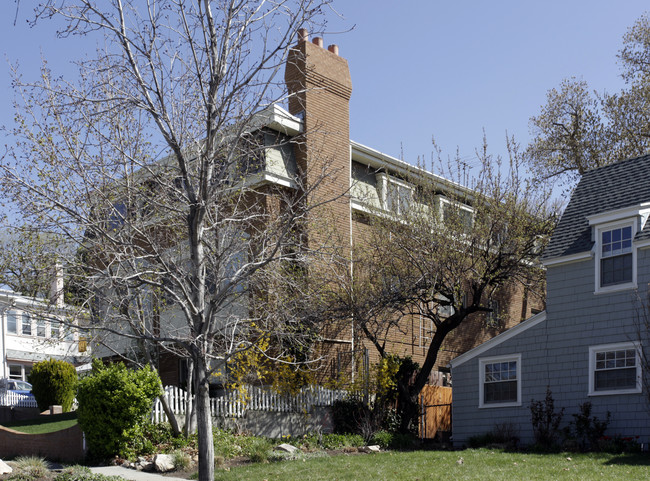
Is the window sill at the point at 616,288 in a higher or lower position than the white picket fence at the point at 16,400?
higher

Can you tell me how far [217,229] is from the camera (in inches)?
446

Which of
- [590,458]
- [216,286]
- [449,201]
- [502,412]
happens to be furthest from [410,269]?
[216,286]

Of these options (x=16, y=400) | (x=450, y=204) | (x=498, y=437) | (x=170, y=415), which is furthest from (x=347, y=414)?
(x=16, y=400)

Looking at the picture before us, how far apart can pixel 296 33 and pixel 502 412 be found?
1303 centimetres

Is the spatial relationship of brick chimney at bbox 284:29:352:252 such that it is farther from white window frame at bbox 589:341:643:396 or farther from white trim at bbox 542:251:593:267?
white window frame at bbox 589:341:643:396

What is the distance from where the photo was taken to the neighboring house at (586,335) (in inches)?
653

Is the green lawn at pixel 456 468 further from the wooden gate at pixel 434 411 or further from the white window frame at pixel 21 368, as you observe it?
the white window frame at pixel 21 368

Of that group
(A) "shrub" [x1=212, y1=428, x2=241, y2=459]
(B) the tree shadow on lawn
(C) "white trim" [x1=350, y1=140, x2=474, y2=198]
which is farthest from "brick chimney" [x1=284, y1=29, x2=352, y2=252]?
(B) the tree shadow on lawn

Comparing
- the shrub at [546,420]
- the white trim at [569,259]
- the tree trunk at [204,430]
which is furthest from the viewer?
the white trim at [569,259]

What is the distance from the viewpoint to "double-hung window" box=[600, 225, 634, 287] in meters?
17.0

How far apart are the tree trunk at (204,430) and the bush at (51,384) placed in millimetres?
18630

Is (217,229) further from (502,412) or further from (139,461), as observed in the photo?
(502,412)

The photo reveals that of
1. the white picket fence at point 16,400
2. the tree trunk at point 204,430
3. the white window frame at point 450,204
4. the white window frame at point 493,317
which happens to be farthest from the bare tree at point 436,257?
the white picket fence at point 16,400

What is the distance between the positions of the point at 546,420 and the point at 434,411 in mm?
4726
